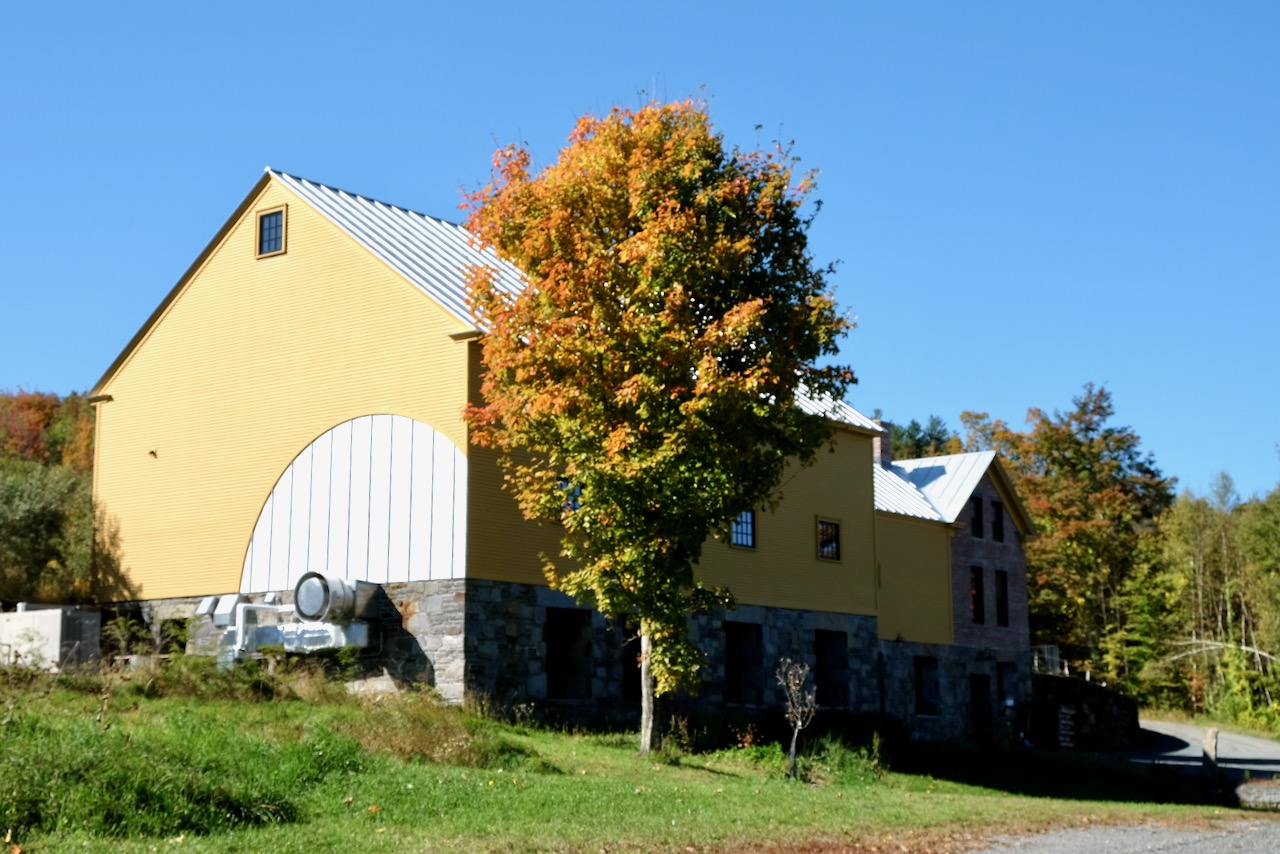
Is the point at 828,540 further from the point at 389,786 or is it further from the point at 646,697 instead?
the point at 389,786

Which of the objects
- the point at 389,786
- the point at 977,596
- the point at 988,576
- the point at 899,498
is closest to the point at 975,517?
the point at 988,576

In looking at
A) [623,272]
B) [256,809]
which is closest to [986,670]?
[623,272]

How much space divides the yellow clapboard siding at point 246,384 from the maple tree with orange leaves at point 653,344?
4.01 m

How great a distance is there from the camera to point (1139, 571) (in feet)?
199

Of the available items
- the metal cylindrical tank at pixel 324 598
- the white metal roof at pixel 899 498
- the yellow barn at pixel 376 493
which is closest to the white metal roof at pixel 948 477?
the white metal roof at pixel 899 498

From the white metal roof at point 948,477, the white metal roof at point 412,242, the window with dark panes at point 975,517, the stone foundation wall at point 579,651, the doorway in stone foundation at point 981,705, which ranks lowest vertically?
the doorway in stone foundation at point 981,705

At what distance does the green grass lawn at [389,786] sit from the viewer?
12039 millimetres

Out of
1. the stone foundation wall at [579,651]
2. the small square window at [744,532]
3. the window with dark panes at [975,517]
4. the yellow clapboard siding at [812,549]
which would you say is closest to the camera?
the stone foundation wall at [579,651]

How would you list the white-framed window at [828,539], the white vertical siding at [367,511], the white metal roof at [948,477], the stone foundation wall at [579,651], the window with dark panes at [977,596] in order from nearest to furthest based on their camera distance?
the stone foundation wall at [579,651] < the white vertical siding at [367,511] < the white-framed window at [828,539] < the white metal roof at [948,477] < the window with dark panes at [977,596]

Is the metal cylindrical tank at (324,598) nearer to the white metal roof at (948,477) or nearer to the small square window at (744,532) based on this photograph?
the small square window at (744,532)

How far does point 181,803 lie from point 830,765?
44.7ft

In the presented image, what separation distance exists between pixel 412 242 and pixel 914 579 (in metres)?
18.4

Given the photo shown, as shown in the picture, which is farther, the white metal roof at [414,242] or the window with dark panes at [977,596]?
the window with dark panes at [977,596]

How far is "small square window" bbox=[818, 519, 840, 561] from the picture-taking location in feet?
116
